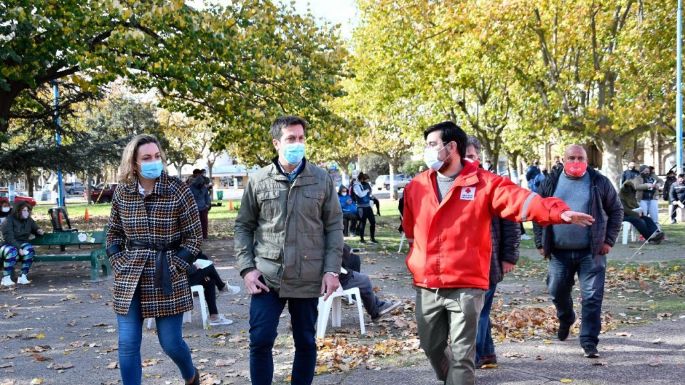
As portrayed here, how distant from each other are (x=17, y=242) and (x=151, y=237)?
781 cm

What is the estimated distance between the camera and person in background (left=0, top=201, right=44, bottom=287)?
438 inches

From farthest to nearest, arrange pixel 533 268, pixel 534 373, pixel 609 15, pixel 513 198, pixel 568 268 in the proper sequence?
1. pixel 609 15
2. pixel 533 268
3. pixel 568 268
4. pixel 534 373
5. pixel 513 198

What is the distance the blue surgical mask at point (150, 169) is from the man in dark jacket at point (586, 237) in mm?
3264

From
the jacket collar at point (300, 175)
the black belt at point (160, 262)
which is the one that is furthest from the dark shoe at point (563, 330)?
the black belt at point (160, 262)

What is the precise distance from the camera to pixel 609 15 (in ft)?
78.8

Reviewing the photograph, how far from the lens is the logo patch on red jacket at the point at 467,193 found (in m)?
4.25

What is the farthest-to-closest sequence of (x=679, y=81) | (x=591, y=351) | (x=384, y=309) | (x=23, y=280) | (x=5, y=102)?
(x=679, y=81), (x=5, y=102), (x=23, y=280), (x=384, y=309), (x=591, y=351)

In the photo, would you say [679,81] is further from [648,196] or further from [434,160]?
[434,160]

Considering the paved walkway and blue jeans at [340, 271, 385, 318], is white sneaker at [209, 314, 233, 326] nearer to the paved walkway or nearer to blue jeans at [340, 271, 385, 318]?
the paved walkway

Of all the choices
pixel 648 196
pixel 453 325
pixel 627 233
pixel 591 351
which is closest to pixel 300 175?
pixel 453 325

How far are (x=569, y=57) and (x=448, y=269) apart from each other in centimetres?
2502

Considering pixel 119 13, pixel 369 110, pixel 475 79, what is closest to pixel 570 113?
pixel 475 79

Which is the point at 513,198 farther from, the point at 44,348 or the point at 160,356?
the point at 44,348

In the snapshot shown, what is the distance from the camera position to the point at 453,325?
427cm
